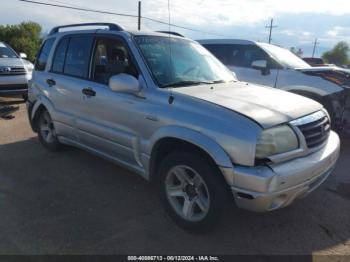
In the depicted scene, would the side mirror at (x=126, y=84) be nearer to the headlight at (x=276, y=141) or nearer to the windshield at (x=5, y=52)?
the headlight at (x=276, y=141)

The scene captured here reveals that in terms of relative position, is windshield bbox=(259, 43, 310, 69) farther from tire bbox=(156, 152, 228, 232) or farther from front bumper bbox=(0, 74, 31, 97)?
front bumper bbox=(0, 74, 31, 97)

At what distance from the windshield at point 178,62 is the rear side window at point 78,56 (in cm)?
86

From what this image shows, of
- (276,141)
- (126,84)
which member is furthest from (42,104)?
(276,141)

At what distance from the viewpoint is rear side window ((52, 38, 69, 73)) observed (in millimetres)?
5035

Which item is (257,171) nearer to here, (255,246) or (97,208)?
(255,246)

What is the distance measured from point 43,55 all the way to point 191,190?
3549 millimetres

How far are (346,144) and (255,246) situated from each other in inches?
166

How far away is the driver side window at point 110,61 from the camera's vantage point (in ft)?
13.3

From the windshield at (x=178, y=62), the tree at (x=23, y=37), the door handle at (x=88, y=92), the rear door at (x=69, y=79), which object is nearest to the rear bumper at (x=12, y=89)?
the rear door at (x=69, y=79)

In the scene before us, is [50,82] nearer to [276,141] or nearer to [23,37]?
[276,141]

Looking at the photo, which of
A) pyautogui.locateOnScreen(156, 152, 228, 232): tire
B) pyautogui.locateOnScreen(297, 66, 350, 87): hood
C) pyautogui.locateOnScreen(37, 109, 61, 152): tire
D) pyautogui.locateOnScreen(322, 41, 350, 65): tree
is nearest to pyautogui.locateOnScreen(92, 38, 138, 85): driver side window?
pyautogui.locateOnScreen(156, 152, 228, 232): tire

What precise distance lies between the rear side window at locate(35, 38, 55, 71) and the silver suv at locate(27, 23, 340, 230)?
45cm

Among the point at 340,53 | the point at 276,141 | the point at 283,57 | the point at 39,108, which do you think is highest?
the point at 283,57

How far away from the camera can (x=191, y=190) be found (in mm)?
3432
